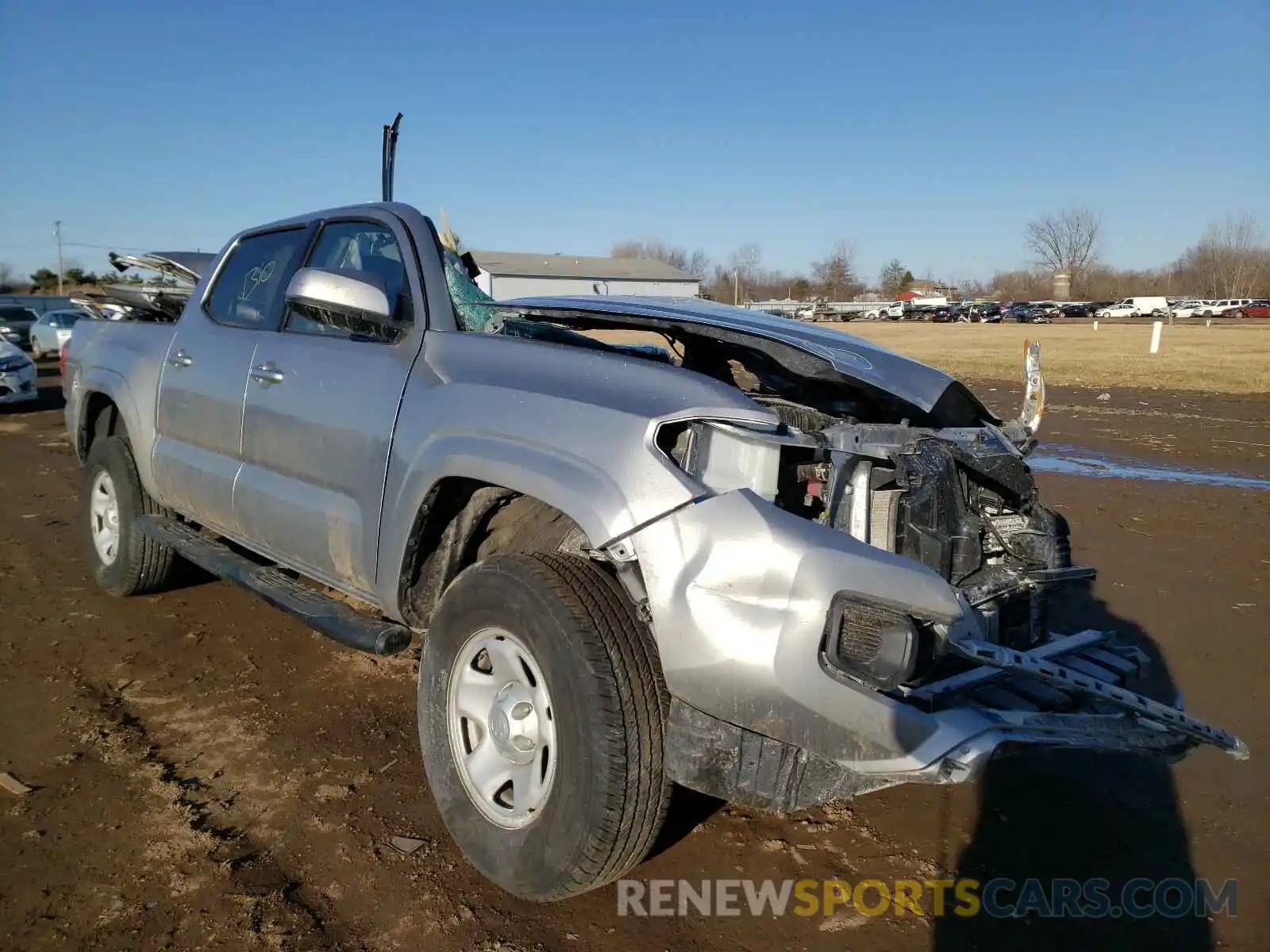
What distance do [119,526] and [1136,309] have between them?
7647 centimetres

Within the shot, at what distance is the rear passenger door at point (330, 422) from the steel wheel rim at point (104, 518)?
68.8 inches

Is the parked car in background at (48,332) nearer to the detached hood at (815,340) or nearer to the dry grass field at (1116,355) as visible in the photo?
the dry grass field at (1116,355)

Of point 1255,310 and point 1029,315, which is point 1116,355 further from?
point 1255,310

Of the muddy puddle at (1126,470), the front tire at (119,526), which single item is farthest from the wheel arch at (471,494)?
the muddy puddle at (1126,470)

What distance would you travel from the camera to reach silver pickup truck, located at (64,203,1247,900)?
2.25m

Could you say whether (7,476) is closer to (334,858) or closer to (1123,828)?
(334,858)

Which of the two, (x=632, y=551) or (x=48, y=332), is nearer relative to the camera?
(x=632, y=551)

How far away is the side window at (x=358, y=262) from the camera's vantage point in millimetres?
3453

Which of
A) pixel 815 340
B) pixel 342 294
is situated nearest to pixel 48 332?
pixel 342 294

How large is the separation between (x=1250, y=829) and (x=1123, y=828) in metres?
0.40

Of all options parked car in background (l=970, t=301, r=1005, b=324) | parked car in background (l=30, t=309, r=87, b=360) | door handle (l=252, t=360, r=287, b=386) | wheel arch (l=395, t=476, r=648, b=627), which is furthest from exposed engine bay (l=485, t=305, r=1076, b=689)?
parked car in background (l=970, t=301, r=1005, b=324)

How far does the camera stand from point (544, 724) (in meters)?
2.56

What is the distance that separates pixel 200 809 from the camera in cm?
316

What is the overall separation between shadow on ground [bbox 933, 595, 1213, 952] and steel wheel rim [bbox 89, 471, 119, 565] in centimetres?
460
